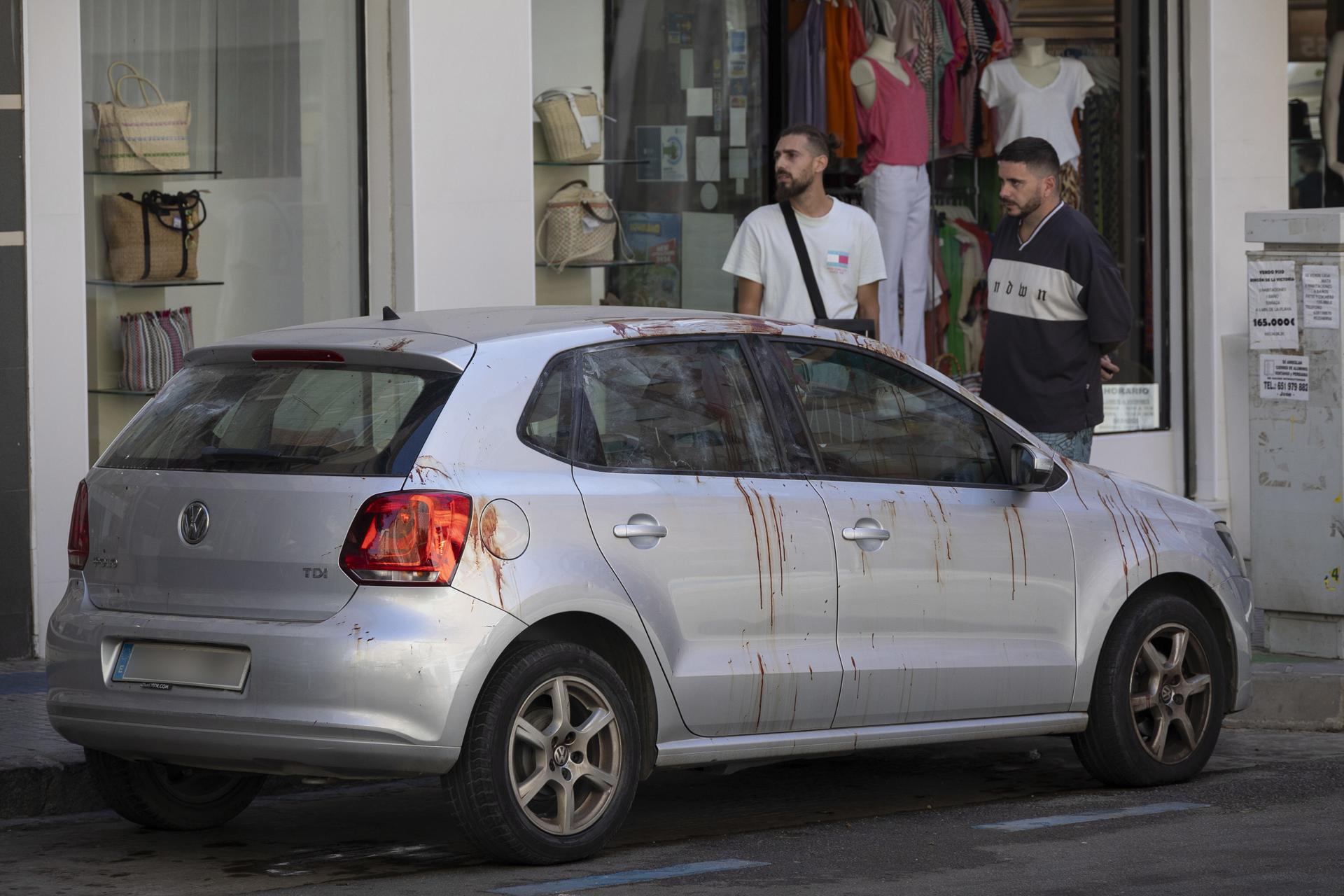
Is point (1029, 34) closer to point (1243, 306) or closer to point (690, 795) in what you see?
point (1243, 306)

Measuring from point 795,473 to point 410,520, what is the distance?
1374 mm

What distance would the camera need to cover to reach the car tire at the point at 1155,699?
7430mm

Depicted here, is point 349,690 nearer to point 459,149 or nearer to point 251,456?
point 251,456

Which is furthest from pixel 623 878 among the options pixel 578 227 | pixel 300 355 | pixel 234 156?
pixel 578 227

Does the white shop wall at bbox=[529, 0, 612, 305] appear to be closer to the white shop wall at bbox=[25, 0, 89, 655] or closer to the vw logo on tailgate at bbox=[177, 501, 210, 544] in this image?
the white shop wall at bbox=[25, 0, 89, 655]

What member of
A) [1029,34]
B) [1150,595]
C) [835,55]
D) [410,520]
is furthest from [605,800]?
[1029,34]

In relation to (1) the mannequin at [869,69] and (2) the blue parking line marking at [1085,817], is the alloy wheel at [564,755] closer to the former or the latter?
(2) the blue parking line marking at [1085,817]

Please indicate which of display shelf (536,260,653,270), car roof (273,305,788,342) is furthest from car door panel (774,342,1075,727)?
display shelf (536,260,653,270)

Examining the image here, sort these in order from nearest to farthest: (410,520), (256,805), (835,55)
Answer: (410,520)
(256,805)
(835,55)

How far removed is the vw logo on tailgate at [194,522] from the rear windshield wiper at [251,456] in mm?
148

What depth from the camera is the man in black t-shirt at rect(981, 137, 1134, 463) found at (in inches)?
369

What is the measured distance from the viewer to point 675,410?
6.48 m

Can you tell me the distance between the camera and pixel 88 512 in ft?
20.7

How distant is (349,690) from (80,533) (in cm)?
110
